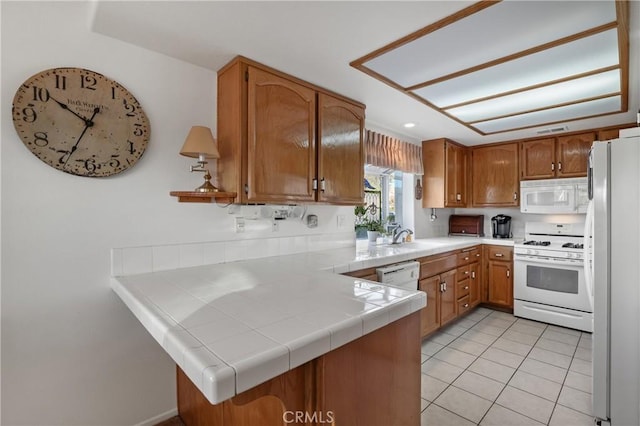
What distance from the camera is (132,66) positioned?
64.7 inches

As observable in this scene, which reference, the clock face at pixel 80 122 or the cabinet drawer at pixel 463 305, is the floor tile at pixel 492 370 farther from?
the clock face at pixel 80 122

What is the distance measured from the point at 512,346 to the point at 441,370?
0.91 meters

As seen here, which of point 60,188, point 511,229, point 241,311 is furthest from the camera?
point 511,229

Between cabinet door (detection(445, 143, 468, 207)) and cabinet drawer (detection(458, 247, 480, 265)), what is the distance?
23.6 inches

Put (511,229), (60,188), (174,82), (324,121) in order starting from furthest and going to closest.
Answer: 1. (511,229)
2. (324,121)
3. (174,82)
4. (60,188)

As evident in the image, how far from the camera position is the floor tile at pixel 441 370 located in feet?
7.38

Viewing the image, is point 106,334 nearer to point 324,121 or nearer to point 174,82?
point 174,82

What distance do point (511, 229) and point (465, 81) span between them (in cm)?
281

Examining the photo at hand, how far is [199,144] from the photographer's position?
1655 millimetres

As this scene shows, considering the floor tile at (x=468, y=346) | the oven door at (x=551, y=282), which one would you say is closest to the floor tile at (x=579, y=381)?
the floor tile at (x=468, y=346)

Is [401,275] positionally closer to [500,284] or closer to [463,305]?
[463,305]

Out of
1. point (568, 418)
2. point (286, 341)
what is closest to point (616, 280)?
point (568, 418)

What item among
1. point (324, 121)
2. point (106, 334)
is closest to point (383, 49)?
point (324, 121)

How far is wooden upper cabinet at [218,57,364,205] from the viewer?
1759 mm
